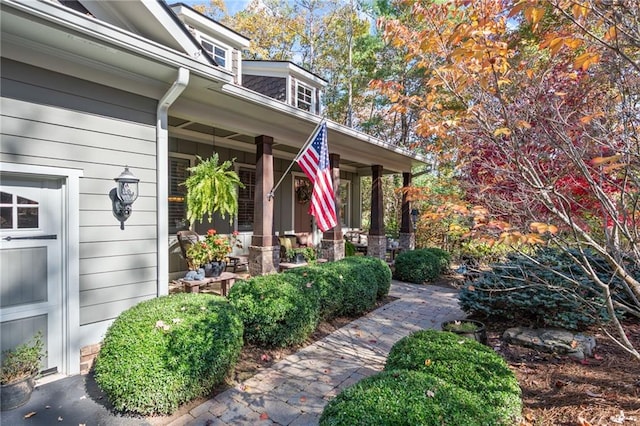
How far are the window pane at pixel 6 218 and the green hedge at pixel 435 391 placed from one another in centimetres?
325

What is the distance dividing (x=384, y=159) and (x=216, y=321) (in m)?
7.93

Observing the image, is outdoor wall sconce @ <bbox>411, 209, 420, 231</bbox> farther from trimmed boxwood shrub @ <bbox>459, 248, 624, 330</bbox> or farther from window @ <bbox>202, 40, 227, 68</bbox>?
window @ <bbox>202, 40, 227, 68</bbox>

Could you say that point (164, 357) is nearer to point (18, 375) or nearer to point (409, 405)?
point (18, 375)

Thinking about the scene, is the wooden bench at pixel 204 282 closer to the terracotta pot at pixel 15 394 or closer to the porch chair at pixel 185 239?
the porch chair at pixel 185 239

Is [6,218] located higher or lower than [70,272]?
higher

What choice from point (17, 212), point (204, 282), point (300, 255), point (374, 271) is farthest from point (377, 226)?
point (17, 212)

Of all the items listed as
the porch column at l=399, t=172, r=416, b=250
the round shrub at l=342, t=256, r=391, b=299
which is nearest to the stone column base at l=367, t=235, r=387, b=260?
the porch column at l=399, t=172, r=416, b=250

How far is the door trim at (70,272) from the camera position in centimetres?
322

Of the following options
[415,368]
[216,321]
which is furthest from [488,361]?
[216,321]

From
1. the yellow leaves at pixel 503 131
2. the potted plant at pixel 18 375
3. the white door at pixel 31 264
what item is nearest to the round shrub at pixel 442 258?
the yellow leaves at pixel 503 131

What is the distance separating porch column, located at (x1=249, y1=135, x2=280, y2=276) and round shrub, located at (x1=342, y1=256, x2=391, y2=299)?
139cm

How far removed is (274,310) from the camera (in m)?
3.69

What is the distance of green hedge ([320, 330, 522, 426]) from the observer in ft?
5.83

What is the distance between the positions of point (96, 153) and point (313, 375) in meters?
3.26
